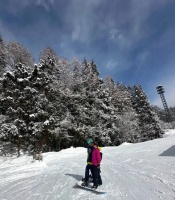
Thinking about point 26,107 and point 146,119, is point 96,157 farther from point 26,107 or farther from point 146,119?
point 146,119

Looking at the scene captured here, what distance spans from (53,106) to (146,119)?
23645mm

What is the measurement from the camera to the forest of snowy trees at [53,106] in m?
19.4

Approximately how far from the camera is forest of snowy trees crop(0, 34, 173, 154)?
19438mm

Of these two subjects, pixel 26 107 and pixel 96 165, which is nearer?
pixel 96 165

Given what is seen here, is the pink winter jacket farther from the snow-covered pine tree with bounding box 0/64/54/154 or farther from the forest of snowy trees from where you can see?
the snow-covered pine tree with bounding box 0/64/54/154

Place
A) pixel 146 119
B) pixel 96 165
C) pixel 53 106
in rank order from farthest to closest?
pixel 146 119 < pixel 53 106 < pixel 96 165

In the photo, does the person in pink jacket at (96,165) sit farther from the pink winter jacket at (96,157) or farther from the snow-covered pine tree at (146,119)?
the snow-covered pine tree at (146,119)

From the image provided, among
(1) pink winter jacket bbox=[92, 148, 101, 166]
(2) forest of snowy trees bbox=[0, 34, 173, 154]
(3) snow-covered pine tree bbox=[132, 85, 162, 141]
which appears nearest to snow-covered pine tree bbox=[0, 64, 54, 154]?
(2) forest of snowy trees bbox=[0, 34, 173, 154]

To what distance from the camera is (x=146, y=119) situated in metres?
39.0

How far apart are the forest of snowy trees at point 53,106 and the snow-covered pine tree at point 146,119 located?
203 inches

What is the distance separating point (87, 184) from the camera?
6090mm

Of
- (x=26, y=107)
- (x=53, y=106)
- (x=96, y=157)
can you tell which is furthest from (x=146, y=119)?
(x=96, y=157)

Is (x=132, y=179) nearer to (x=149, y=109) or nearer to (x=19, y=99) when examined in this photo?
(x=19, y=99)

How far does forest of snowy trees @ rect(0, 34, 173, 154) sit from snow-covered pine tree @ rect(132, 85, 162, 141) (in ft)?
16.9
